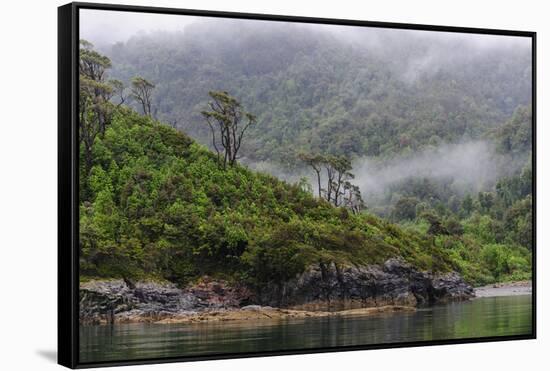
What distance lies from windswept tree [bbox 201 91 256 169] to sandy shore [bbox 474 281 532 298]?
9.43ft

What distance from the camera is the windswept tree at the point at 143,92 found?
10398 mm

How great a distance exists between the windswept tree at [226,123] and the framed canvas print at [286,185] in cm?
1

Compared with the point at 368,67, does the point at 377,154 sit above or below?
below

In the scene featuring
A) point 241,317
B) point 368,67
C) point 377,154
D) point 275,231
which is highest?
point 368,67

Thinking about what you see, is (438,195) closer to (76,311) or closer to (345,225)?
(345,225)

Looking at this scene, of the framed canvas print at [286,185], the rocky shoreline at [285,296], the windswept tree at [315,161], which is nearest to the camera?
the framed canvas print at [286,185]

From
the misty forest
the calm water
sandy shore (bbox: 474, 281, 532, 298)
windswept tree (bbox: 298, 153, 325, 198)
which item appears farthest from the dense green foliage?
sandy shore (bbox: 474, 281, 532, 298)

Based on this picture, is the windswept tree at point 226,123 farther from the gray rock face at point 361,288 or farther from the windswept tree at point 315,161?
the gray rock face at point 361,288

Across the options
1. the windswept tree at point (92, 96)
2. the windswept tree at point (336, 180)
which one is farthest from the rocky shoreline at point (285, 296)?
the windswept tree at point (92, 96)

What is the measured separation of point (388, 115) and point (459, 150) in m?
0.87

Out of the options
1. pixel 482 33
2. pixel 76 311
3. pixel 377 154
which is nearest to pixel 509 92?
pixel 482 33

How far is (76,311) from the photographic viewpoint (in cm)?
936

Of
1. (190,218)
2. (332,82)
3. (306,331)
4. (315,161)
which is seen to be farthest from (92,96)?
(306,331)

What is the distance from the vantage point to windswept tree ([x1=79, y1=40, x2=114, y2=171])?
9.83 m
